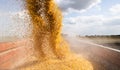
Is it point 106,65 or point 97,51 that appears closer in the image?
point 106,65

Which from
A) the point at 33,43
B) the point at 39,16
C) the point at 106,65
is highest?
the point at 39,16

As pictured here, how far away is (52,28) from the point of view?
1316 centimetres

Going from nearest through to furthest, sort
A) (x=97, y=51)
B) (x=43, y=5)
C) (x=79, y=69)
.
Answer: (x=79, y=69), (x=43, y=5), (x=97, y=51)

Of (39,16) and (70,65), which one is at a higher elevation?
(39,16)

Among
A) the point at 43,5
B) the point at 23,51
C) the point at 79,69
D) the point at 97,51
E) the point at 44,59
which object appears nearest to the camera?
the point at 79,69

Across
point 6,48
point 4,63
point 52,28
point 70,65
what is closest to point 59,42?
point 52,28

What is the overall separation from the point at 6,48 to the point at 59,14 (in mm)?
5311

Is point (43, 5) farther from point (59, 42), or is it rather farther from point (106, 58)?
point (106, 58)

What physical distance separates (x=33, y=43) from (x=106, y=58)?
3.65 metres

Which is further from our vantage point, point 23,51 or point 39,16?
point 23,51

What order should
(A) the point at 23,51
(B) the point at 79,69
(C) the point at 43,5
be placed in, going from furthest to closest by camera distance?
(A) the point at 23,51
(C) the point at 43,5
(B) the point at 79,69

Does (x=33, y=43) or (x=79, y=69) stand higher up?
(x=33, y=43)

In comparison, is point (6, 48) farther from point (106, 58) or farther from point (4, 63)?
point (106, 58)

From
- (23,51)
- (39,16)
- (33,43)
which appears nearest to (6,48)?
(23,51)
